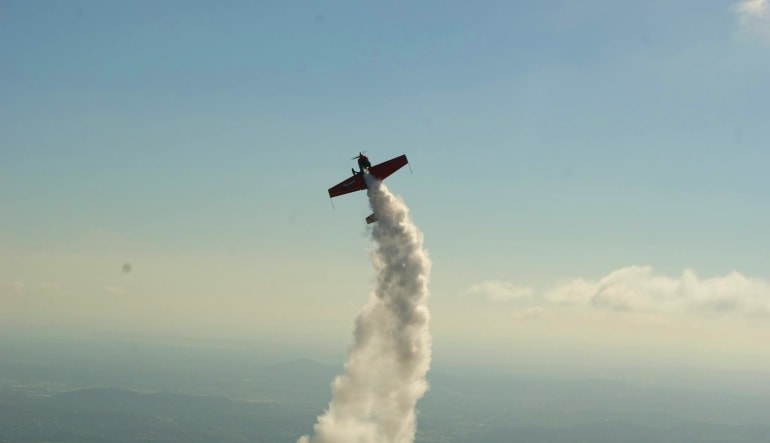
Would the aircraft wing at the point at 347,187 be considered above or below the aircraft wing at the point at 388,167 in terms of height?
below

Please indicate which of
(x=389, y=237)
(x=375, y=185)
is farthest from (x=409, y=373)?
(x=375, y=185)

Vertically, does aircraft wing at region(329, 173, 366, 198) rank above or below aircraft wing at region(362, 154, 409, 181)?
below

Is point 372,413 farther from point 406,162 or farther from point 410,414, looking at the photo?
point 406,162
